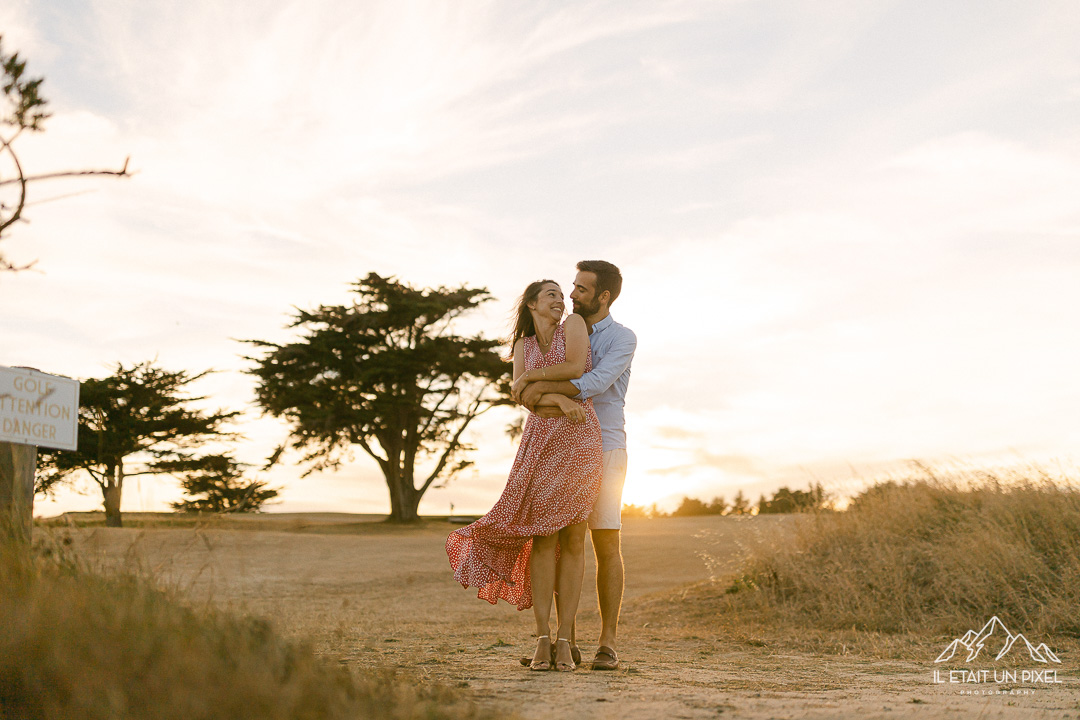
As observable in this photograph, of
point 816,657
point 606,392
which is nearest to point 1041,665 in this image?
point 816,657

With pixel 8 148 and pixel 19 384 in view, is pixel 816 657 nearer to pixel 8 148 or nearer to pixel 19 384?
pixel 19 384

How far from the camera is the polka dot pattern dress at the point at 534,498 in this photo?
4.31 meters

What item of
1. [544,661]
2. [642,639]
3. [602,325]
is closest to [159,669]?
[544,661]

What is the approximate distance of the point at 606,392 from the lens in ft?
15.4

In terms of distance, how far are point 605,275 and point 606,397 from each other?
2.30ft

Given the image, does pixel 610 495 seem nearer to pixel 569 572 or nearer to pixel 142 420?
pixel 569 572

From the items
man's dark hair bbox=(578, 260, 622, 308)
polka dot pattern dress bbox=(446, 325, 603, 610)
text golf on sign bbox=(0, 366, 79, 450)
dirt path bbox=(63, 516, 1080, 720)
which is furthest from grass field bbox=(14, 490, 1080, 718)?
man's dark hair bbox=(578, 260, 622, 308)

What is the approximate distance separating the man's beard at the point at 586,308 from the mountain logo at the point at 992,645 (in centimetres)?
342

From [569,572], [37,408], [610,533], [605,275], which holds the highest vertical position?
[605,275]

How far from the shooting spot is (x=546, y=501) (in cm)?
432

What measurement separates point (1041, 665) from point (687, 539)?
1016cm

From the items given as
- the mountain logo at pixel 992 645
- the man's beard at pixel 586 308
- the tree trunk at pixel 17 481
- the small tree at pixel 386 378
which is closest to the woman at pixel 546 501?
the man's beard at pixel 586 308

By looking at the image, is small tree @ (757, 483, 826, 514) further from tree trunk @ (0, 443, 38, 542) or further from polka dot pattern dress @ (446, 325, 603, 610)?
tree trunk @ (0, 443, 38, 542)

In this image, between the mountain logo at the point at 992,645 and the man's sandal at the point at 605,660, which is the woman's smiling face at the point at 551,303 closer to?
the man's sandal at the point at 605,660
